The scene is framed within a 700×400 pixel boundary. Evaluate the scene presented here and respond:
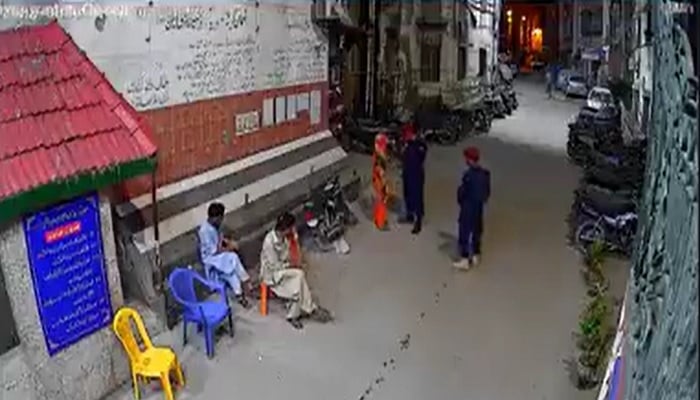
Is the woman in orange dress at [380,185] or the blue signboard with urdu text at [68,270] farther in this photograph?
the woman in orange dress at [380,185]

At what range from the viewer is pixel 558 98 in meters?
39.1

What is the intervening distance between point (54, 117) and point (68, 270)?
1236 mm

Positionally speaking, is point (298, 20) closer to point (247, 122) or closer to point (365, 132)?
point (247, 122)

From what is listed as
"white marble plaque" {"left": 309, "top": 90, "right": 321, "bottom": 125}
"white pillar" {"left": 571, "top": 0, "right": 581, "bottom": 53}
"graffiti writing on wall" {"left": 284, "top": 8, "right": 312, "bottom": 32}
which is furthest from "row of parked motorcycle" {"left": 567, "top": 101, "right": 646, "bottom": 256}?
"white pillar" {"left": 571, "top": 0, "right": 581, "bottom": 53}

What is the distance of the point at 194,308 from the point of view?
7684mm

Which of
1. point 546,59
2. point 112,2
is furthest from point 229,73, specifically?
point 546,59

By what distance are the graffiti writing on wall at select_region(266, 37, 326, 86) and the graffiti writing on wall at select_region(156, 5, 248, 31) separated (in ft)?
4.09

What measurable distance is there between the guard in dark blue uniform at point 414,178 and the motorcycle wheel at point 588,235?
242 centimetres

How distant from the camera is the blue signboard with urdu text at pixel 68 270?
6.29 meters

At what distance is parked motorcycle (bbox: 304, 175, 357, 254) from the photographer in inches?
455

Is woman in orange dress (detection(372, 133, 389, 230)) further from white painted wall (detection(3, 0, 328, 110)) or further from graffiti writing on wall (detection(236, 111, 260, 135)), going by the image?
graffiti writing on wall (detection(236, 111, 260, 135))

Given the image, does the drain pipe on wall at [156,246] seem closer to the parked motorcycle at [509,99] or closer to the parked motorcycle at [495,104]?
the parked motorcycle at [495,104]

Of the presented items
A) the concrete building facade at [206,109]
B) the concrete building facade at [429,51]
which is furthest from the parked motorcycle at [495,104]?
the concrete building facade at [206,109]

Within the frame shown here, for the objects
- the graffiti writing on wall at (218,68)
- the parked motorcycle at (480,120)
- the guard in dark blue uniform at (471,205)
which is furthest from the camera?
the parked motorcycle at (480,120)
